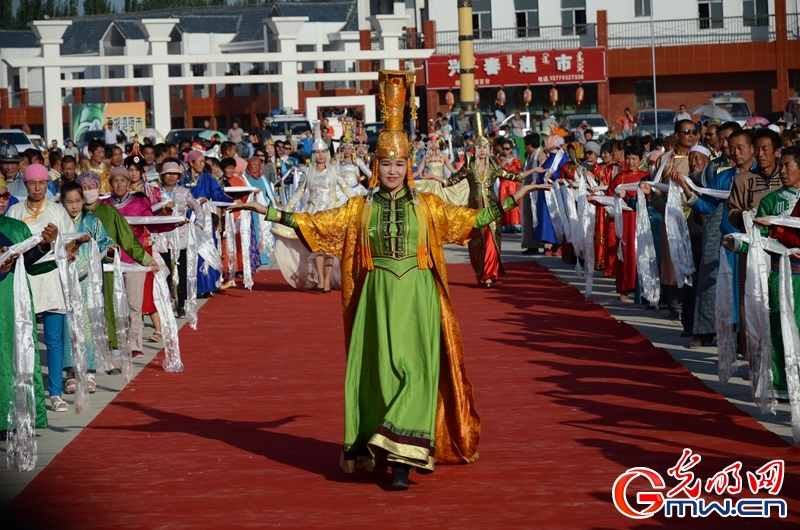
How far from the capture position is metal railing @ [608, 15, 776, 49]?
49.2 metres

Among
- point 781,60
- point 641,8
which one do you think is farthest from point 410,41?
point 781,60

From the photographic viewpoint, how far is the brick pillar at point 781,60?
48.0 m

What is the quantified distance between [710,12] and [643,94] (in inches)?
164

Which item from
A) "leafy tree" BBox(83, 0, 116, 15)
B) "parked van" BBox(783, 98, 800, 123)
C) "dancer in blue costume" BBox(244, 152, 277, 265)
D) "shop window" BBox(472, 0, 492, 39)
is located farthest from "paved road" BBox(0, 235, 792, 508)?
"leafy tree" BBox(83, 0, 116, 15)

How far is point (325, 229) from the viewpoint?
7.56 meters

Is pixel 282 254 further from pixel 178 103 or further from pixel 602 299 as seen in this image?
pixel 178 103

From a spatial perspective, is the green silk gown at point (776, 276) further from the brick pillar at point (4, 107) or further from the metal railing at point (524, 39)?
the brick pillar at point (4, 107)

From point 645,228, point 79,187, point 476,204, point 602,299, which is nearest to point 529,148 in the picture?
point 476,204

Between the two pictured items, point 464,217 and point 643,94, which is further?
point 643,94

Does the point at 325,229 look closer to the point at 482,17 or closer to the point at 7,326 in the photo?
the point at 7,326

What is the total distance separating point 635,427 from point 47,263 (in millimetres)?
3714

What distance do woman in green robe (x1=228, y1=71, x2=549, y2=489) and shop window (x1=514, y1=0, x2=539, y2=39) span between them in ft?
146

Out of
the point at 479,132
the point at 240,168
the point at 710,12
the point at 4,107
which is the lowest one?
the point at 240,168

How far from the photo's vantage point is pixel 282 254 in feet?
54.5
